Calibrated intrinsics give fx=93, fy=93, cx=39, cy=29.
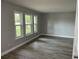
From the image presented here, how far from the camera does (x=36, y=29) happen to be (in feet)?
27.5

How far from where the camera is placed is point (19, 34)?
565 centimetres

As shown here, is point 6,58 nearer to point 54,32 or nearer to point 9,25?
point 9,25

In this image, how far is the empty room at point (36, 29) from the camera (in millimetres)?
3963

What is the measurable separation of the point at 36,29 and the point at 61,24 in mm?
2402

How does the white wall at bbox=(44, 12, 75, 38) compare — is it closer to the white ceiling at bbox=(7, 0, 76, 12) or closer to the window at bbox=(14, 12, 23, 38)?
the white ceiling at bbox=(7, 0, 76, 12)

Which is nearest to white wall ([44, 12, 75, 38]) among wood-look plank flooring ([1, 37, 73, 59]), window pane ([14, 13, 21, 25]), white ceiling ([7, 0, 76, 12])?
white ceiling ([7, 0, 76, 12])

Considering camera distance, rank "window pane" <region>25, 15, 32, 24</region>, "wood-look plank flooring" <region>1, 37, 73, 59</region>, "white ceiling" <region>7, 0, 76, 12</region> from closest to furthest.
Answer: "wood-look plank flooring" <region>1, 37, 73, 59</region>, "white ceiling" <region>7, 0, 76, 12</region>, "window pane" <region>25, 15, 32, 24</region>

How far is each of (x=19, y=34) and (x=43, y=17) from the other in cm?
428

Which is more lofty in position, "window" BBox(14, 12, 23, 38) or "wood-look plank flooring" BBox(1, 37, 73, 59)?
"window" BBox(14, 12, 23, 38)

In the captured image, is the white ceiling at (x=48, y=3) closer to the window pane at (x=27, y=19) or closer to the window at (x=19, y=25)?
the window at (x=19, y=25)

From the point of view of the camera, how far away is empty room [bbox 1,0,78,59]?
3963 mm

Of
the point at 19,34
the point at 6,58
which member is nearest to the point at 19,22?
the point at 19,34

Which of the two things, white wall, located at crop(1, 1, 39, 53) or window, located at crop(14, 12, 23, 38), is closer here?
white wall, located at crop(1, 1, 39, 53)

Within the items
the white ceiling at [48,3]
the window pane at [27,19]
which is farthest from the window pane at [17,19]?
the window pane at [27,19]
